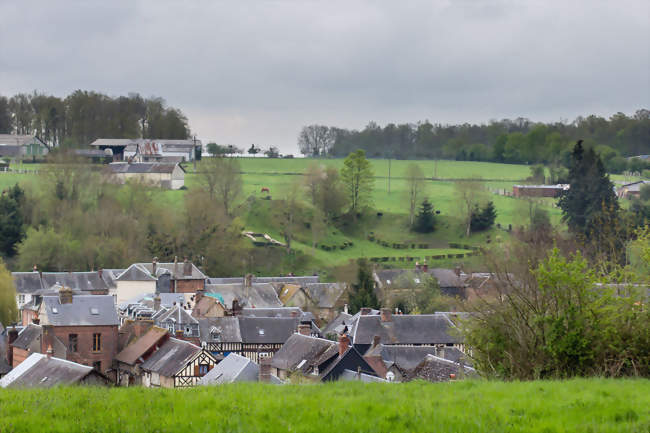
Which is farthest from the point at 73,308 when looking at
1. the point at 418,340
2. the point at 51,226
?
the point at 51,226

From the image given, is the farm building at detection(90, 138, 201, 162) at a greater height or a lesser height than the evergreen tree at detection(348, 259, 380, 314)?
greater

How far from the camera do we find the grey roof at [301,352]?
37250 mm

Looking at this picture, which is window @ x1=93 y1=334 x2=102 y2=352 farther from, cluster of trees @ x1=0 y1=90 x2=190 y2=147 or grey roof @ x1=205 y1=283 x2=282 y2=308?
cluster of trees @ x1=0 y1=90 x2=190 y2=147

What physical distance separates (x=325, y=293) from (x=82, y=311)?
25.2 metres

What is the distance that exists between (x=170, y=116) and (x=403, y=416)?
12106cm

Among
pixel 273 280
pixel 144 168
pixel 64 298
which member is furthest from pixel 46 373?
pixel 144 168

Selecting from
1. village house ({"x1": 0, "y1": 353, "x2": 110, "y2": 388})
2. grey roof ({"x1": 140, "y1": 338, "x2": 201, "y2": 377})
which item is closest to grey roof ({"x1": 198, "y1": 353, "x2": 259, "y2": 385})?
grey roof ({"x1": 140, "y1": 338, "x2": 201, "y2": 377})

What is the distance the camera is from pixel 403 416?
918 cm

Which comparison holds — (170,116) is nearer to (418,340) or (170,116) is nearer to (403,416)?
(418,340)

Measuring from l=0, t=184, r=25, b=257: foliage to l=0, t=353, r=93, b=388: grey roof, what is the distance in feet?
141

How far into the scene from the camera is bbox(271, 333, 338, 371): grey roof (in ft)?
122

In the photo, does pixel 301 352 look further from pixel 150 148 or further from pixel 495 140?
pixel 495 140

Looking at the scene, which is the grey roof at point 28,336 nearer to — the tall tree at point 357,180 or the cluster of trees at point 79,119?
the tall tree at point 357,180

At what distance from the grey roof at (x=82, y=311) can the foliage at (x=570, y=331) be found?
1059 inches
